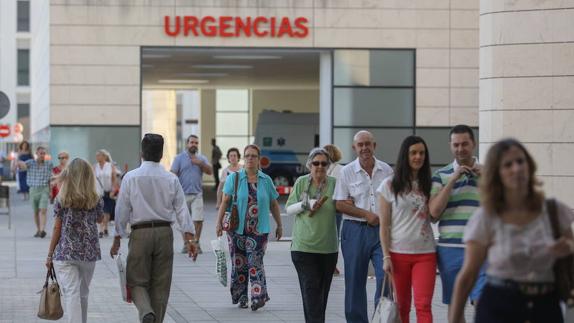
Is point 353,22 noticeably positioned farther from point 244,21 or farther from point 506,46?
point 506,46

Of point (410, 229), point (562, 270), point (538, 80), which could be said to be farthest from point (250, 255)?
point (562, 270)

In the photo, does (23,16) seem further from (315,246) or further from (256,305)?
(315,246)

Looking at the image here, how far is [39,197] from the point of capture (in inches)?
901

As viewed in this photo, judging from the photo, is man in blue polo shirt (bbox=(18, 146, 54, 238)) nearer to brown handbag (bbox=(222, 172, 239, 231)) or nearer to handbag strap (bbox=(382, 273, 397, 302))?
brown handbag (bbox=(222, 172, 239, 231))

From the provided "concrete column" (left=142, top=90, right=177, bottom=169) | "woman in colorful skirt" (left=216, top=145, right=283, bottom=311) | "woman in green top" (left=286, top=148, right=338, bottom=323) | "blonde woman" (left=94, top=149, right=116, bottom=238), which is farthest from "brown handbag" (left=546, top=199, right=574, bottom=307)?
"concrete column" (left=142, top=90, right=177, bottom=169)

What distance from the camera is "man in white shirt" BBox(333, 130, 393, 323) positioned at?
10062 mm

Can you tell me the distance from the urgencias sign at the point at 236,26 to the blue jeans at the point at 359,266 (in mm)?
20569

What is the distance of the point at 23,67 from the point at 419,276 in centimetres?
7058

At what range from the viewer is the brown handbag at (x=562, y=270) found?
5.94 metres

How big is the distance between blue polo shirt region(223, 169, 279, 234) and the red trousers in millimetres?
4099

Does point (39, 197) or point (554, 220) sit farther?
point (39, 197)

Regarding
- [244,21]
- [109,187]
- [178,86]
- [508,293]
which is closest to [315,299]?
[508,293]

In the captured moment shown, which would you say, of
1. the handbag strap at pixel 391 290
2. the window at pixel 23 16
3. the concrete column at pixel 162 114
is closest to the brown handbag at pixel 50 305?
the handbag strap at pixel 391 290

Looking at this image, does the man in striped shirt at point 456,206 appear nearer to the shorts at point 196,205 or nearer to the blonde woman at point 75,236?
the blonde woman at point 75,236
